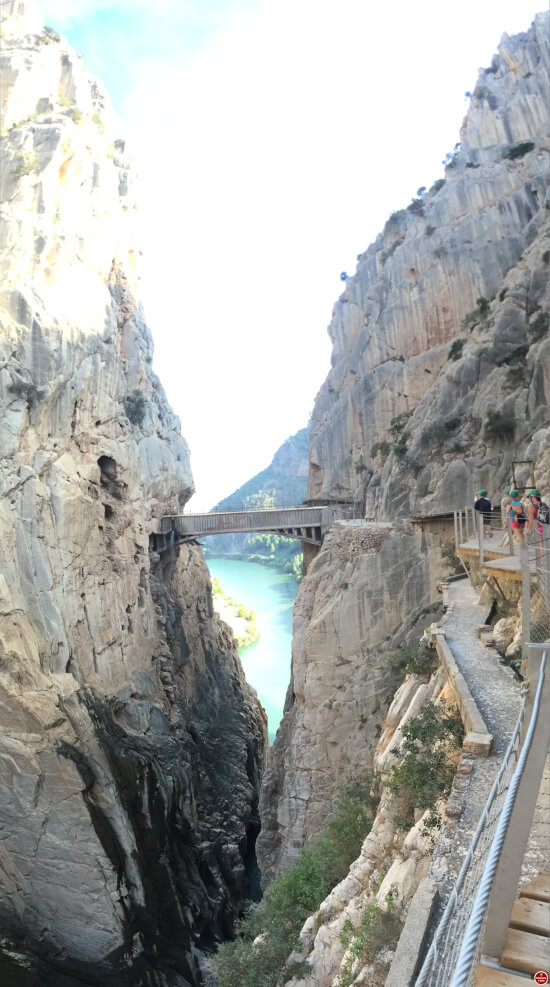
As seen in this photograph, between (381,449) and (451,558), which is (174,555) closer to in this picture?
(381,449)

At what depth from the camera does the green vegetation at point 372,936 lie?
4887mm

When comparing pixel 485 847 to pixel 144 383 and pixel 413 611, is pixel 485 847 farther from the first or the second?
pixel 144 383

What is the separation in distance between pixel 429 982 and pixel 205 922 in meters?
19.6

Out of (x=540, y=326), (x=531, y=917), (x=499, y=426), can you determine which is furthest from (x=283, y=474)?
(x=531, y=917)

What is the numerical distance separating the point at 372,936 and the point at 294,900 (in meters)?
5.28

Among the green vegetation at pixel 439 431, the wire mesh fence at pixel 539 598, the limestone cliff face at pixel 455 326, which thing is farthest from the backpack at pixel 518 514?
the green vegetation at pixel 439 431

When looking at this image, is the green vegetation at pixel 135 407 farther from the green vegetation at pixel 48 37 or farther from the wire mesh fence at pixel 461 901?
the wire mesh fence at pixel 461 901

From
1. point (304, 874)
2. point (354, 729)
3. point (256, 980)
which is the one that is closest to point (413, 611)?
point (354, 729)

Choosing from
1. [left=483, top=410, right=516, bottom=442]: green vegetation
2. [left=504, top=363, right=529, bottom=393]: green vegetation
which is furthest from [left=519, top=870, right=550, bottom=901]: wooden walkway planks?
[left=504, top=363, right=529, bottom=393]: green vegetation

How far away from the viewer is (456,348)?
27.3 m

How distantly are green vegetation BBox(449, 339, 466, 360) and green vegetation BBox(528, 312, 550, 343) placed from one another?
15.7 ft

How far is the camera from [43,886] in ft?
57.4

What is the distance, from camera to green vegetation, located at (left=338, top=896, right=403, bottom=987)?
489 centimetres

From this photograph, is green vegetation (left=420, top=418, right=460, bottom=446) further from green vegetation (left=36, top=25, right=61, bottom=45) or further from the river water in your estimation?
green vegetation (left=36, top=25, right=61, bottom=45)
